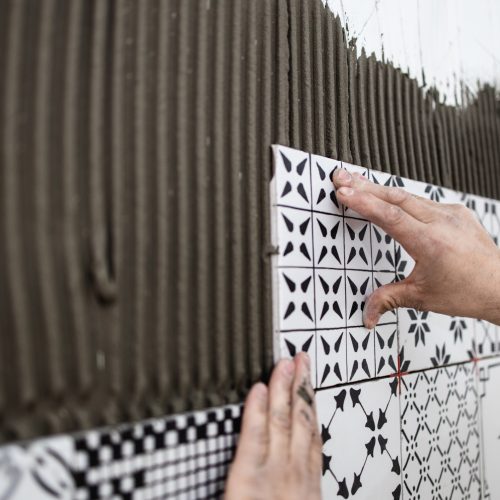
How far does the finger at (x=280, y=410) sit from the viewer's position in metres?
0.67

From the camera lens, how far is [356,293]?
0.93 metres

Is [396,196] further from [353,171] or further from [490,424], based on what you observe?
[490,424]

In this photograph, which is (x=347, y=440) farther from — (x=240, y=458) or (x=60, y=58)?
(x=60, y=58)

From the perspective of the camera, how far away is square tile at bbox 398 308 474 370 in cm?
105

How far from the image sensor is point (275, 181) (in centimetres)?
79

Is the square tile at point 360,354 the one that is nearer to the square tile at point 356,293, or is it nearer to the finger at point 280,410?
the square tile at point 356,293

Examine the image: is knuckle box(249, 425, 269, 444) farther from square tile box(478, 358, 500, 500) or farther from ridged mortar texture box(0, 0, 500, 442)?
square tile box(478, 358, 500, 500)

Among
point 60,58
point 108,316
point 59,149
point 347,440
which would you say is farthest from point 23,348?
point 347,440

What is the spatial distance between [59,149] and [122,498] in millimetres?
424

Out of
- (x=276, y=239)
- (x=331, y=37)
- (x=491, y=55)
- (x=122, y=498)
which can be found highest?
(x=491, y=55)

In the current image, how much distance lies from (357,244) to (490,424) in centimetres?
75

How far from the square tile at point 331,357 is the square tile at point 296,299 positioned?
0.14 ft

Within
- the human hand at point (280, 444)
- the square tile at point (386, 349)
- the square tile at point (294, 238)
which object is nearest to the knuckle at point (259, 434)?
the human hand at point (280, 444)

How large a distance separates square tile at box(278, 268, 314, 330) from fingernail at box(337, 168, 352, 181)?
0.18 m
